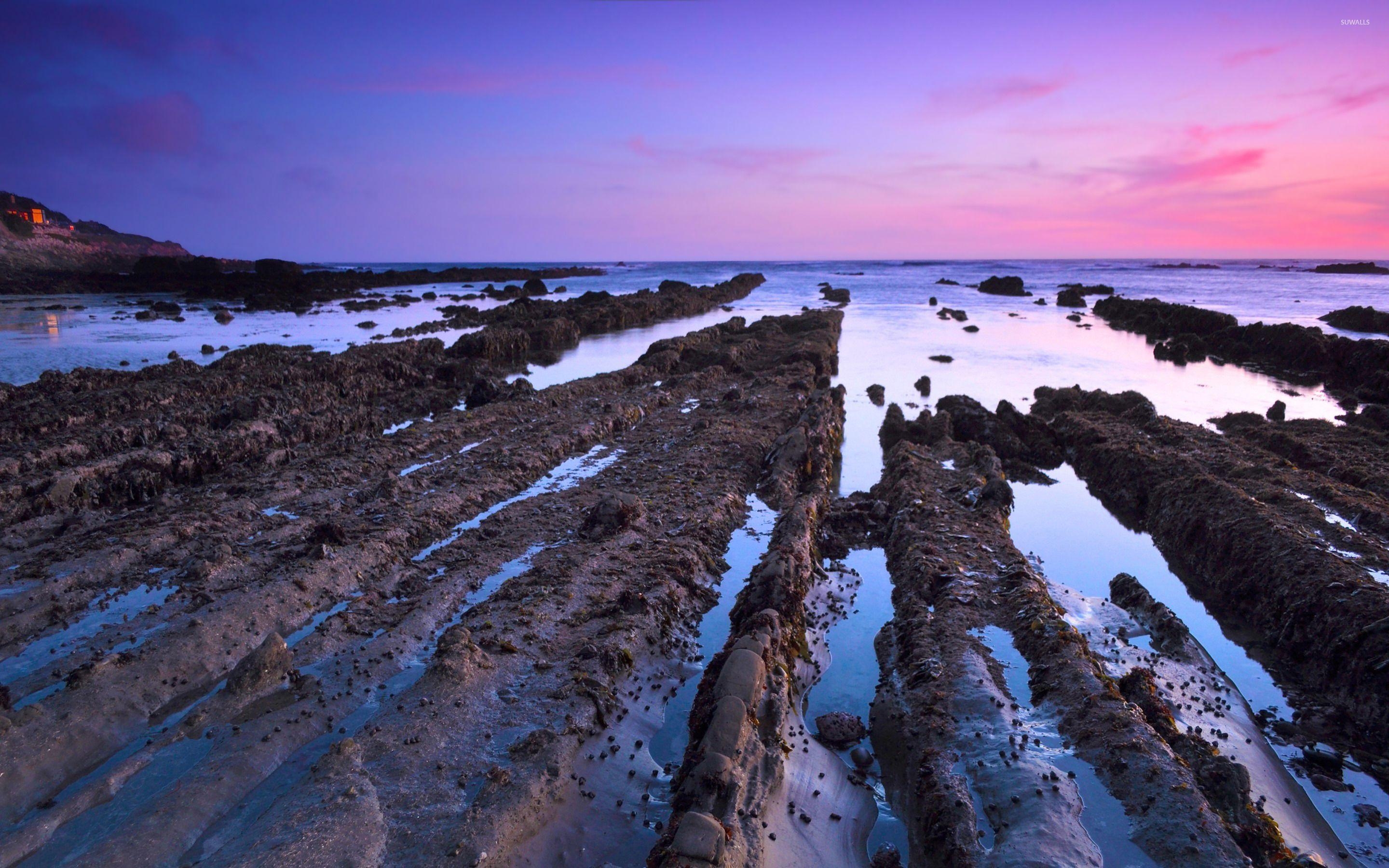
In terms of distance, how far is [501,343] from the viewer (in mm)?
26359

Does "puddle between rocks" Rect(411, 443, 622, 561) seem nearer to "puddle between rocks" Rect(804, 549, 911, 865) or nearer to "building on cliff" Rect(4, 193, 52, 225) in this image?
"puddle between rocks" Rect(804, 549, 911, 865)

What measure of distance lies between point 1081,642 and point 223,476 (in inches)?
484

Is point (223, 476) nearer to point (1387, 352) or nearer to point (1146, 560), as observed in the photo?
point (1146, 560)

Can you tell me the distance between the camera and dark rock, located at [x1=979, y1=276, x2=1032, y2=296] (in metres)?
65.6

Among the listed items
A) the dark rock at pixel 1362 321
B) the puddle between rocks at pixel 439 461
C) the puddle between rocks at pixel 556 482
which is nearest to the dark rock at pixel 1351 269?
the dark rock at pixel 1362 321

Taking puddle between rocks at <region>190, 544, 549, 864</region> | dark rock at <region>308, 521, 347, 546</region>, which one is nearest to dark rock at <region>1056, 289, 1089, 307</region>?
puddle between rocks at <region>190, 544, 549, 864</region>

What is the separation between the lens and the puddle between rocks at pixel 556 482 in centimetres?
912

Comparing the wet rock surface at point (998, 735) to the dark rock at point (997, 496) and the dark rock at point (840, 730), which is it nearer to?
the dark rock at point (840, 730)

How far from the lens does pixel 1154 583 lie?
29.4 feet

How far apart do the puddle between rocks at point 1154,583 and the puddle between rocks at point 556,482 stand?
23.1 ft

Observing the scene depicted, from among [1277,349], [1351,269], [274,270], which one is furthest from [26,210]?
[1351,269]

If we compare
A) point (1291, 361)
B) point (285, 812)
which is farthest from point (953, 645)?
point (1291, 361)

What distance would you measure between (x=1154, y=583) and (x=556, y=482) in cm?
895

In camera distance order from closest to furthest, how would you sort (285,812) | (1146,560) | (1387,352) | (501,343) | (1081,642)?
(285,812)
(1081,642)
(1146,560)
(1387,352)
(501,343)
